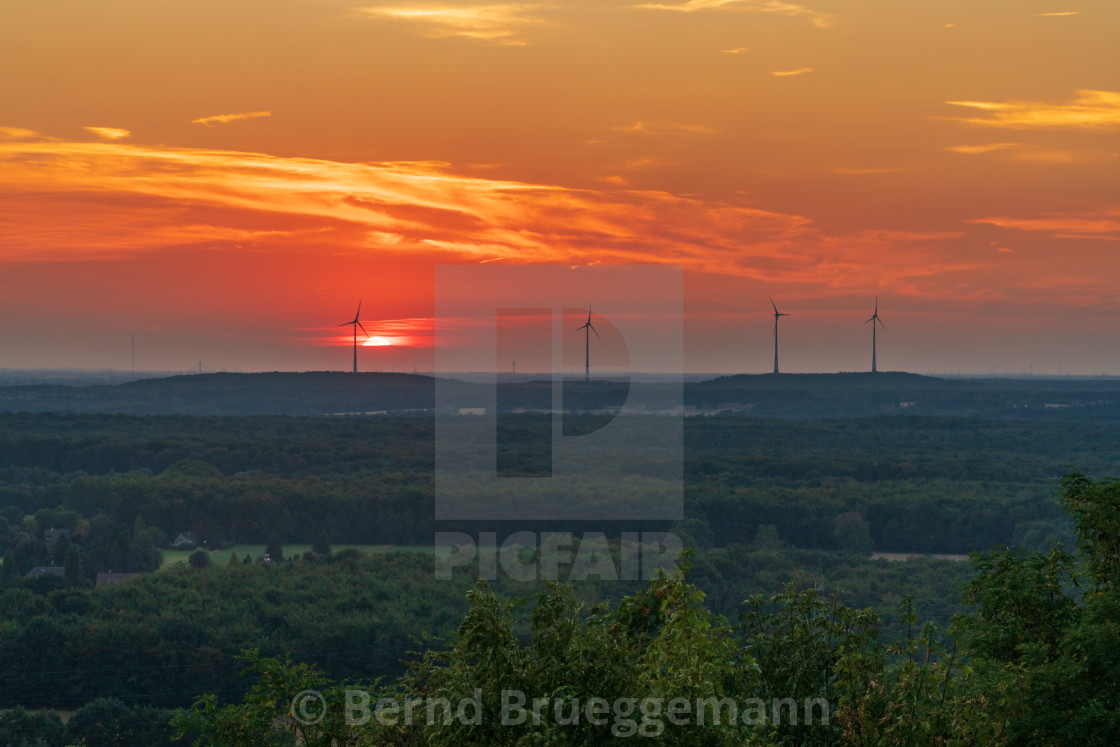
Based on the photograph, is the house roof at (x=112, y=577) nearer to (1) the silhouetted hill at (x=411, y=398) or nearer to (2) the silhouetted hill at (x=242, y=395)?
(1) the silhouetted hill at (x=411, y=398)

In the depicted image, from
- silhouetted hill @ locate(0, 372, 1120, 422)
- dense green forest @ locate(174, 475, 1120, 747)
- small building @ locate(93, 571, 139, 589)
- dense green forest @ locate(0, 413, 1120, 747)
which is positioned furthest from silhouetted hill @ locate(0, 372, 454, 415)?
dense green forest @ locate(174, 475, 1120, 747)

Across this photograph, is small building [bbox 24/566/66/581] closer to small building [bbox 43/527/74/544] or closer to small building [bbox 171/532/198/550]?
small building [bbox 43/527/74/544]

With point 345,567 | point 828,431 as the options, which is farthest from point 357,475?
point 828,431

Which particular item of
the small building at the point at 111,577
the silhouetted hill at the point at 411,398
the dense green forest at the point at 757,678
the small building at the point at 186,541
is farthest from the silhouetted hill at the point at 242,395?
the dense green forest at the point at 757,678

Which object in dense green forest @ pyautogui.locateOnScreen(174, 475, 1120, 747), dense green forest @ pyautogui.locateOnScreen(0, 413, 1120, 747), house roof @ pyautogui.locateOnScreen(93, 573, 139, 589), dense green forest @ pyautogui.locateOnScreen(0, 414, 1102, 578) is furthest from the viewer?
dense green forest @ pyautogui.locateOnScreen(0, 414, 1102, 578)

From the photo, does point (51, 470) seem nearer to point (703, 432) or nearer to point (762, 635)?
point (703, 432)

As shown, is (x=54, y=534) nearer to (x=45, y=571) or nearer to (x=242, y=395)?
(x=45, y=571)

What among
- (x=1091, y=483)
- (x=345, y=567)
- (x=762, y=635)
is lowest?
(x=345, y=567)
